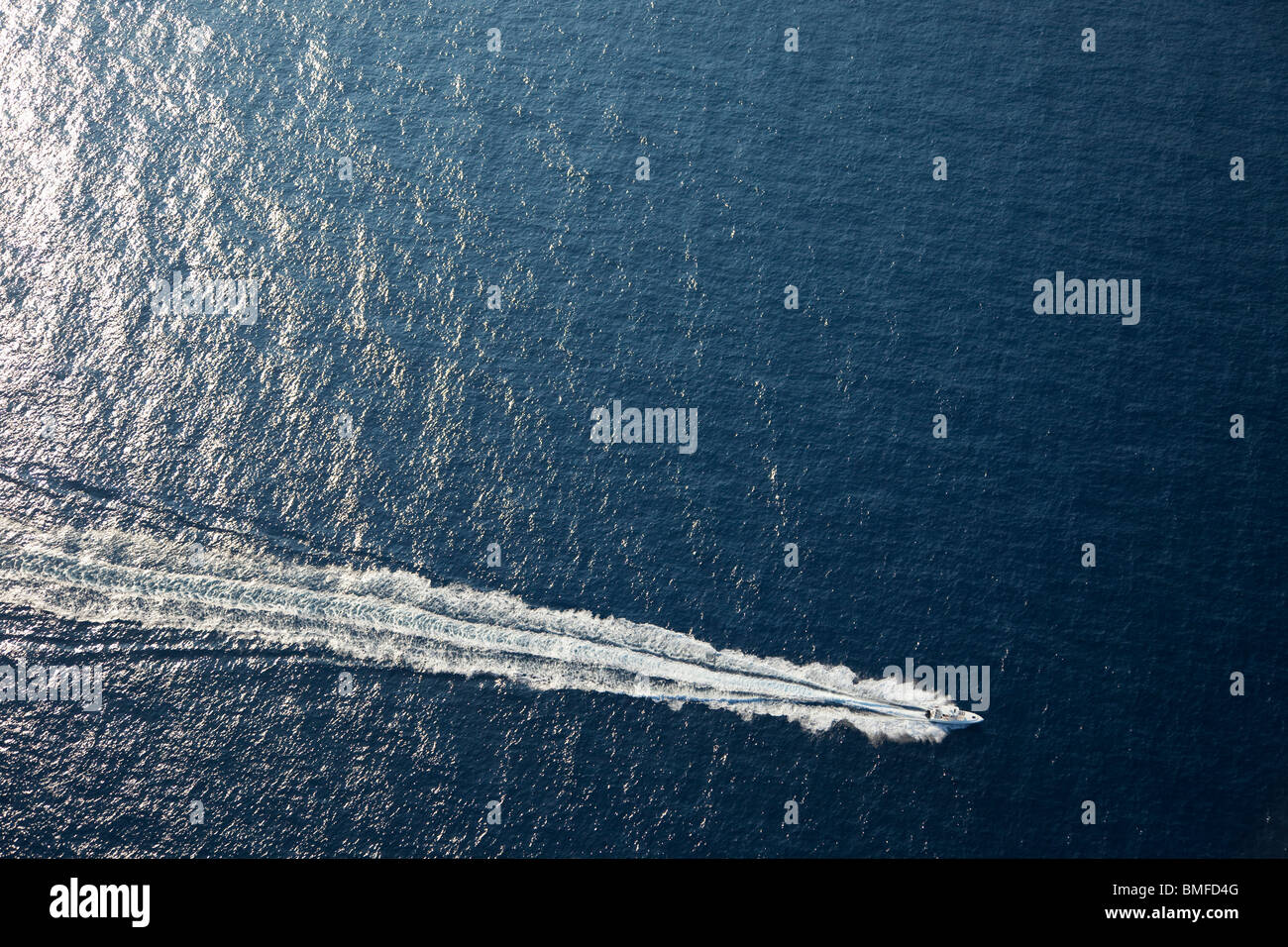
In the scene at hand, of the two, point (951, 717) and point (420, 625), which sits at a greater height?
point (420, 625)

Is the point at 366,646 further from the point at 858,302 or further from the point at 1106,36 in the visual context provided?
the point at 1106,36

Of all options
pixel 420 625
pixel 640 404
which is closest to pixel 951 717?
pixel 640 404

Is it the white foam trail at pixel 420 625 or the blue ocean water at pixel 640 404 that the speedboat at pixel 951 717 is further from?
the blue ocean water at pixel 640 404

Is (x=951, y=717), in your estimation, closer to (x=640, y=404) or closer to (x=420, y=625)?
(x=640, y=404)

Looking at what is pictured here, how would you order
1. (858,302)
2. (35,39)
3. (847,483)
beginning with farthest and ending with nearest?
(35,39)
(858,302)
(847,483)

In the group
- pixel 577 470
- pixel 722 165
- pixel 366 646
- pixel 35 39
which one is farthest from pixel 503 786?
pixel 35 39

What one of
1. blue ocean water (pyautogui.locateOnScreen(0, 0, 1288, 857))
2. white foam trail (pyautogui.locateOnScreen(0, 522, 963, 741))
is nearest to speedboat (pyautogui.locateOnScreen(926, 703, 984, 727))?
white foam trail (pyautogui.locateOnScreen(0, 522, 963, 741))

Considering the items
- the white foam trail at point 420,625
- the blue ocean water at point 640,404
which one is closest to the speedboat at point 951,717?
the white foam trail at point 420,625
